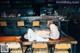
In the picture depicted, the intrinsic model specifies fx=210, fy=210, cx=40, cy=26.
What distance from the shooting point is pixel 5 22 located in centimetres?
684

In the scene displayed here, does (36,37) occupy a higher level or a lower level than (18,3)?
lower

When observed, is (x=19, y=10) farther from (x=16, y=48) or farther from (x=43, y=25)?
(x=16, y=48)

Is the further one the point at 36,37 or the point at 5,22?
the point at 5,22

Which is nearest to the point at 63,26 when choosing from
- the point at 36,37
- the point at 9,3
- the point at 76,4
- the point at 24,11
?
the point at 76,4

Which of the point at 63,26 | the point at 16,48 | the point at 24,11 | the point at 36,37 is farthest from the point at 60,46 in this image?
the point at 24,11

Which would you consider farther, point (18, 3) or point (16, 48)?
point (18, 3)

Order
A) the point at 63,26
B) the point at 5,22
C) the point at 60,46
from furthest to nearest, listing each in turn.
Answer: the point at 63,26 < the point at 5,22 < the point at 60,46

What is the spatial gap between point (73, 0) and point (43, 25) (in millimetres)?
2093

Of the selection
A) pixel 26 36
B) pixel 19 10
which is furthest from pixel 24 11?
pixel 26 36

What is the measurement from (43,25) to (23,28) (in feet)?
2.29

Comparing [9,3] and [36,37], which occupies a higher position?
[9,3]

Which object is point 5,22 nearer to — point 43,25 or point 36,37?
point 43,25

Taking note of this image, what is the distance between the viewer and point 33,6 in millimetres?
8508

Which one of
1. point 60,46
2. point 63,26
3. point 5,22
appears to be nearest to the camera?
point 60,46
